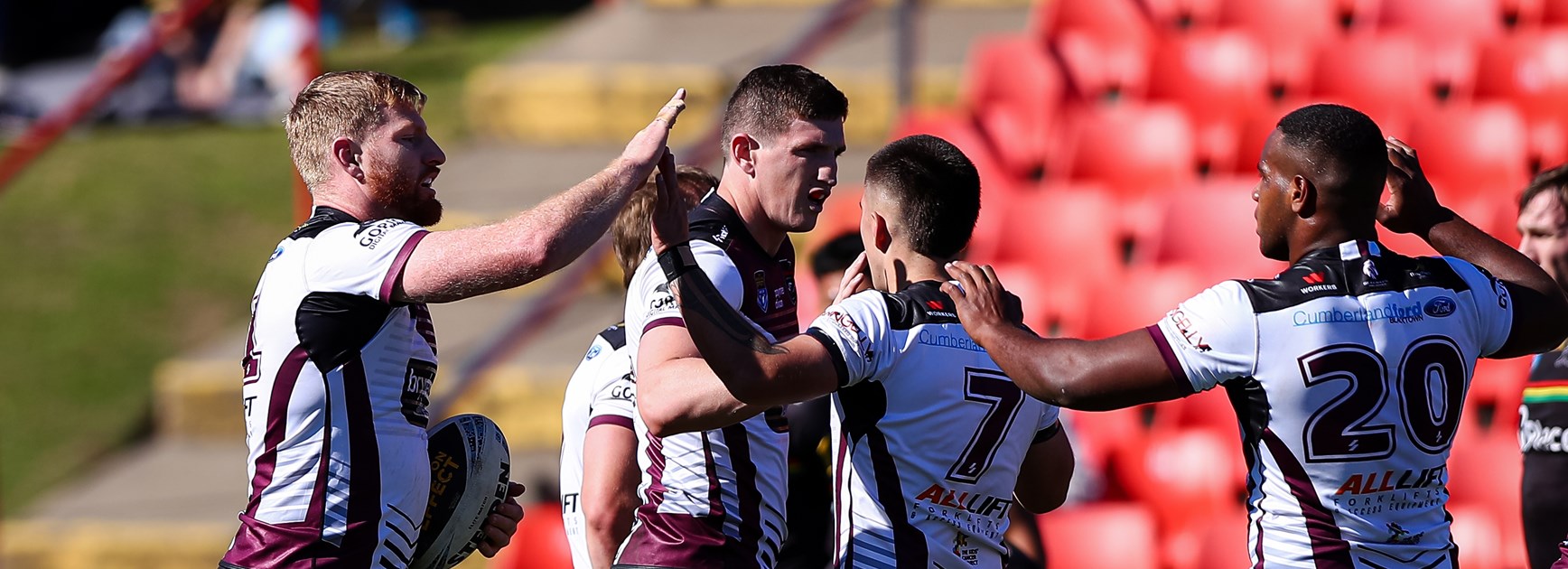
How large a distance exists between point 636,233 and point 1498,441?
10.7 feet

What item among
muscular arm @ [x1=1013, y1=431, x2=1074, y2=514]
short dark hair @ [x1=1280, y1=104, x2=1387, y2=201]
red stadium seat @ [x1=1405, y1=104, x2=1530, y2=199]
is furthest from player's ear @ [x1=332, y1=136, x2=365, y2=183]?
red stadium seat @ [x1=1405, y1=104, x2=1530, y2=199]

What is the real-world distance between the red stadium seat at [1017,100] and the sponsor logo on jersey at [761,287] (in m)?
4.40

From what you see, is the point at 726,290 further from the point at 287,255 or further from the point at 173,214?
the point at 173,214

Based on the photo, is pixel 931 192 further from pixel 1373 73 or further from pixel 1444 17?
pixel 1444 17

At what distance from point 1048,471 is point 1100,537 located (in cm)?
222

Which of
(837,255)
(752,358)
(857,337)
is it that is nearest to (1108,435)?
(837,255)

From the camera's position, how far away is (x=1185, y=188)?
22.3 ft

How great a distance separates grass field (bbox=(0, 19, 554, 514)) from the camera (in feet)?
32.2

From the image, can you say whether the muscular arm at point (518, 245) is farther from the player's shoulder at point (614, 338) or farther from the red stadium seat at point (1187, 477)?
the red stadium seat at point (1187, 477)

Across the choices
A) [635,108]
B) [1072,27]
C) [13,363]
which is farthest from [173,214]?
[1072,27]

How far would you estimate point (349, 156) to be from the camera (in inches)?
129

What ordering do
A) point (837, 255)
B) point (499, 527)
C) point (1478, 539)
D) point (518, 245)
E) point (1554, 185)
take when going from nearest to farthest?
point (518, 245), point (499, 527), point (1554, 185), point (837, 255), point (1478, 539)

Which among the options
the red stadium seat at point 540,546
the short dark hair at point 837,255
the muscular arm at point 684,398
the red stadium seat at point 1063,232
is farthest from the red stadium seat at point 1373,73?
the muscular arm at point 684,398

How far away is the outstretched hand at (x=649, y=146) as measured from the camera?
308cm
